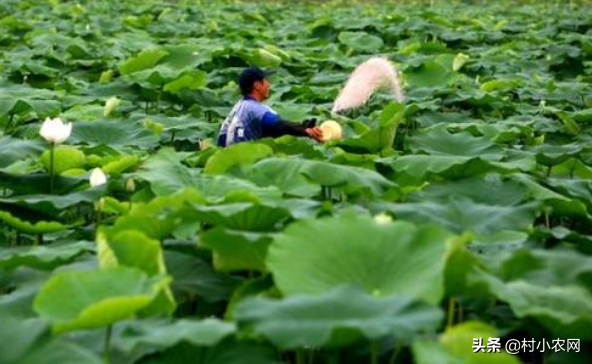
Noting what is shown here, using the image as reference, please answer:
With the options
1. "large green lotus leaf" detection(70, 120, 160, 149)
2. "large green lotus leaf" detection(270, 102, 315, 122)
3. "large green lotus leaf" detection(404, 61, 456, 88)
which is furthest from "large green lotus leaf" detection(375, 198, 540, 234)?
"large green lotus leaf" detection(404, 61, 456, 88)

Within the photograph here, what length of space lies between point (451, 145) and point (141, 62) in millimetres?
2499

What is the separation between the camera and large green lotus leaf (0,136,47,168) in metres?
3.13

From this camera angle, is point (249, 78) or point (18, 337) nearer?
point (18, 337)

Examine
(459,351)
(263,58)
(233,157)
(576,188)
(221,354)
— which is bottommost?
(263,58)

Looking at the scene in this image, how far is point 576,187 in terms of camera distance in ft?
9.10

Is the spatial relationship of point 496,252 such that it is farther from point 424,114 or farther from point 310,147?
point 424,114

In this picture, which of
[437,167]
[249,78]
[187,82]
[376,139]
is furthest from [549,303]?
[187,82]

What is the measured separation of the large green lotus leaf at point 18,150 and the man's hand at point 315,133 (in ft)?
3.13

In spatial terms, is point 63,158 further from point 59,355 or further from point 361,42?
point 361,42

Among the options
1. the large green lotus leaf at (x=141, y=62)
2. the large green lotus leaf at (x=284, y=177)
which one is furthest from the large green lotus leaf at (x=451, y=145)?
the large green lotus leaf at (x=141, y=62)

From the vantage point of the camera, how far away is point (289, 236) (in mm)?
1781

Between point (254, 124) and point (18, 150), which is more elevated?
point (18, 150)

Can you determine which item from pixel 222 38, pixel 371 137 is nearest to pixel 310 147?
→ pixel 371 137

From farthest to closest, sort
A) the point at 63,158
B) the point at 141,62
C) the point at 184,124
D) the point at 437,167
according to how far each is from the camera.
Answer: the point at 141,62
the point at 184,124
the point at 63,158
the point at 437,167
